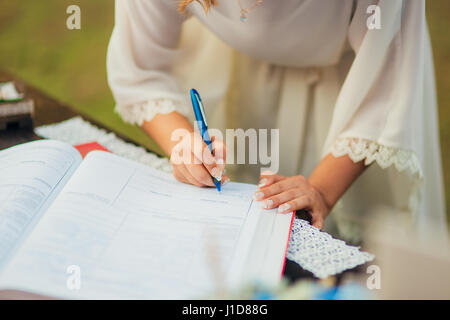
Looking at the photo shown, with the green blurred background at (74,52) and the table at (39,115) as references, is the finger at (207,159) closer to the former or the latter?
the table at (39,115)

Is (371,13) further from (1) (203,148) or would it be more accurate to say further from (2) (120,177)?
(2) (120,177)

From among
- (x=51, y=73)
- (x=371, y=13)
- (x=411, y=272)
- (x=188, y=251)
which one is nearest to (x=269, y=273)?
(x=188, y=251)

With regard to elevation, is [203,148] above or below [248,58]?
below

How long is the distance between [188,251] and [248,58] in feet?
2.60

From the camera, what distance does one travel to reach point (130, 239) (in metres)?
0.60

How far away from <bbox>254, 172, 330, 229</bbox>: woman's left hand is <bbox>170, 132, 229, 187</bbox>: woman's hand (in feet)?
0.28

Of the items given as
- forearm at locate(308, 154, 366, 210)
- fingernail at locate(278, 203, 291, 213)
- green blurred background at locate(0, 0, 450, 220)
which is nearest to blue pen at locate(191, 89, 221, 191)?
fingernail at locate(278, 203, 291, 213)

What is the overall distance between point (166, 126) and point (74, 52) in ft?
8.30

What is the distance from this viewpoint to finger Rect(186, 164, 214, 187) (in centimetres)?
76

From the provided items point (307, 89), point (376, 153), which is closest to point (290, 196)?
point (376, 153)

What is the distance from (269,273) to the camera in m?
0.55

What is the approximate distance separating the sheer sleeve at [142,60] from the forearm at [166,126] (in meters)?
0.02

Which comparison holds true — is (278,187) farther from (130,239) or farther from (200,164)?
(130,239)

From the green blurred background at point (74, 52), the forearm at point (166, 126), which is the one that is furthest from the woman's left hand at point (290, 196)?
the green blurred background at point (74, 52)
